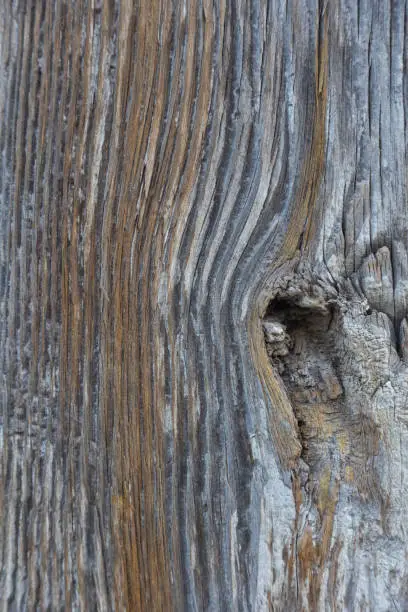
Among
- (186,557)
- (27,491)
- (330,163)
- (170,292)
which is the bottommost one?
(186,557)

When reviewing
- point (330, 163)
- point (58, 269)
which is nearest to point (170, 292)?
point (58, 269)

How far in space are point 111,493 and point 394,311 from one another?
0.50 meters

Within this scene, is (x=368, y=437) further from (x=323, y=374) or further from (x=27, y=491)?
(x=27, y=491)

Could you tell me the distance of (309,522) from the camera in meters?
0.82

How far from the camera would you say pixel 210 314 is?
0.87 meters

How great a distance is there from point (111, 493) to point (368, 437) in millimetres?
392

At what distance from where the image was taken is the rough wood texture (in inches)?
32.5

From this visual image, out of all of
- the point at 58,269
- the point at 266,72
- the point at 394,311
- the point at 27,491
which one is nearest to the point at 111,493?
the point at 27,491

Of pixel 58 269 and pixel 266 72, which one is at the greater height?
pixel 266 72

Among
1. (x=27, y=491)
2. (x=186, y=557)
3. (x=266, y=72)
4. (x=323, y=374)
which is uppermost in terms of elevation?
(x=266, y=72)

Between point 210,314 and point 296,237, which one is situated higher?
point 296,237

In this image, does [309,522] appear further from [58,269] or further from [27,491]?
[58,269]

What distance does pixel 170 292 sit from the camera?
879 mm

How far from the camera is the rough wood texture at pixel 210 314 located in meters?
0.82
